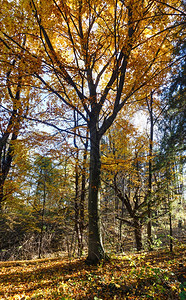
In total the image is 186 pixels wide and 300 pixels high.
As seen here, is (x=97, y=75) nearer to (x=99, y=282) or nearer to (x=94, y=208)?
(x=94, y=208)

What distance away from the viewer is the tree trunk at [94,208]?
450cm

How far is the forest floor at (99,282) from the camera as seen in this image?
9.34 feet

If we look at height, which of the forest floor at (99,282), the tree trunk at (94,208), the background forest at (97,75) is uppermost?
the background forest at (97,75)

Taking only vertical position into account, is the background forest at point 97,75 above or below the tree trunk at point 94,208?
above

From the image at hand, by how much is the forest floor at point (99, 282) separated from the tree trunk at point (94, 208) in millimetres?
311

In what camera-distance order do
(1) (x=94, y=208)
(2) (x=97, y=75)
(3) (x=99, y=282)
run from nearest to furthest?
(3) (x=99, y=282) < (1) (x=94, y=208) < (2) (x=97, y=75)

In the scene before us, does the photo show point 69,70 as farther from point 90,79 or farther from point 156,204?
point 156,204

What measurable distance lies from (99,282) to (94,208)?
1755 mm

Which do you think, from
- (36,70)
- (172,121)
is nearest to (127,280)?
(172,121)

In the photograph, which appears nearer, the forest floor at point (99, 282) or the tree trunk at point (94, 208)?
the forest floor at point (99, 282)

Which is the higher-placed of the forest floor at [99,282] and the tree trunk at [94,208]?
the tree trunk at [94,208]

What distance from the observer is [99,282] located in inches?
131

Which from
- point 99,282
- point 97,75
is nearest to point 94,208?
A: point 99,282

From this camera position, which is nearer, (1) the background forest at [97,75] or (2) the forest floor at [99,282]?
(2) the forest floor at [99,282]
